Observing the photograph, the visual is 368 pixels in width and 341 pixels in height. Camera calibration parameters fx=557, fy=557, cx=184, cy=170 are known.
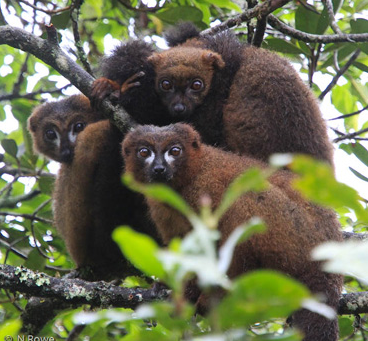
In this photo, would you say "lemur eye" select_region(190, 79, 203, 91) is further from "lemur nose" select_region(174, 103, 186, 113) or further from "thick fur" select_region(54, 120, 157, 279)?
"thick fur" select_region(54, 120, 157, 279)

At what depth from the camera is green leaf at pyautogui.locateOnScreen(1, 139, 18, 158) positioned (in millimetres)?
6656

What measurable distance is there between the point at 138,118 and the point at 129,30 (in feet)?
11.6

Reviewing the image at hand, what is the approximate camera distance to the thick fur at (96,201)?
5.39m

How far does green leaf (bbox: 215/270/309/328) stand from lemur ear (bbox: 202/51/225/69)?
3969 mm

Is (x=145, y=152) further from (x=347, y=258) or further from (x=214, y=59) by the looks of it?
(x=347, y=258)

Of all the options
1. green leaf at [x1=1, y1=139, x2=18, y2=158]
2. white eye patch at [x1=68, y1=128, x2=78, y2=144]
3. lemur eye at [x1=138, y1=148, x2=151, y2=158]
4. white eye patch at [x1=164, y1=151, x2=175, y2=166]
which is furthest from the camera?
green leaf at [x1=1, y1=139, x2=18, y2=158]

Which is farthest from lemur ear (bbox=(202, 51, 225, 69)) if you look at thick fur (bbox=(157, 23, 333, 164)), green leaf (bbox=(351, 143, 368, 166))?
green leaf (bbox=(351, 143, 368, 166))

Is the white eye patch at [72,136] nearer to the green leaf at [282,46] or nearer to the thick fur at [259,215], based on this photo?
the thick fur at [259,215]

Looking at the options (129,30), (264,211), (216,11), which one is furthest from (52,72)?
(264,211)

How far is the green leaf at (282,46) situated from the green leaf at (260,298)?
5.14 meters

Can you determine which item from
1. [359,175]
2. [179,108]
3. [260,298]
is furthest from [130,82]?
[260,298]

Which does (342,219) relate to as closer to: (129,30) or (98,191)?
(98,191)

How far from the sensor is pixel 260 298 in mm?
1531

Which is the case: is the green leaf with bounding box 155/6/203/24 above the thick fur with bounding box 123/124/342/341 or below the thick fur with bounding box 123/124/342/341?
above
